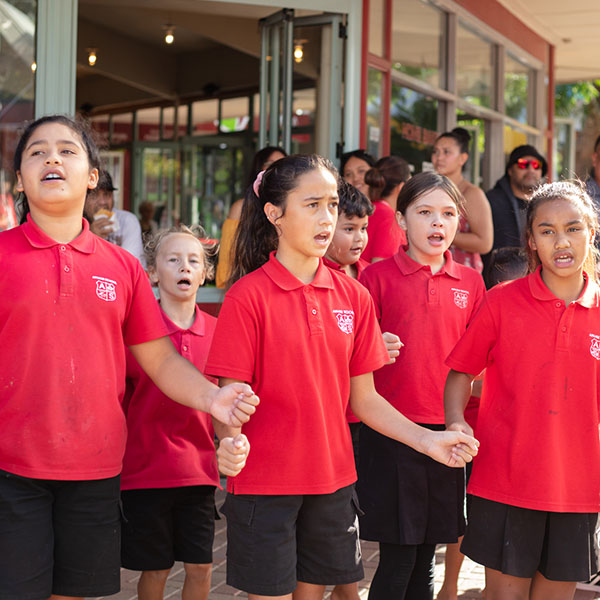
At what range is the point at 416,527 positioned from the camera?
337 centimetres

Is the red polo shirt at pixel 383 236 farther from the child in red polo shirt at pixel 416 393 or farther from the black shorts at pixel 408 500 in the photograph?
the black shorts at pixel 408 500

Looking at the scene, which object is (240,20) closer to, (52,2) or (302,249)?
(52,2)

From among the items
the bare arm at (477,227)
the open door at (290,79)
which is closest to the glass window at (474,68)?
the open door at (290,79)

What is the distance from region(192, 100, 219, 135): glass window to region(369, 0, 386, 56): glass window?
21.9ft

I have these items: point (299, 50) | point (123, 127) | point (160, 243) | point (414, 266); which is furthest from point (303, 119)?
point (123, 127)

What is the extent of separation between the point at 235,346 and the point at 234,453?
38 cm

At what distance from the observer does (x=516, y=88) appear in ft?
40.8

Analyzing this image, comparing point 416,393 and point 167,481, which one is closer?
point 167,481

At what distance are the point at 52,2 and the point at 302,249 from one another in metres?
4.00

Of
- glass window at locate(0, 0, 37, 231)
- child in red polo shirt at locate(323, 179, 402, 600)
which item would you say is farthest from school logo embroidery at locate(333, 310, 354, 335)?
glass window at locate(0, 0, 37, 231)

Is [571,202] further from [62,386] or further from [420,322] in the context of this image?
[62,386]

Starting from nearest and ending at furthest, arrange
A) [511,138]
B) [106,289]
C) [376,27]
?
[106,289] → [376,27] → [511,138]

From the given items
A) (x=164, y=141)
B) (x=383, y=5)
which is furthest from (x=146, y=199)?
(x=383, y=5)

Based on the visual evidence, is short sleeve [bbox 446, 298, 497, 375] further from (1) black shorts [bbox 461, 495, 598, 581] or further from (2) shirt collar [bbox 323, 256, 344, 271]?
(2) shirt collar [bbox 323, 256, 344, 271]
